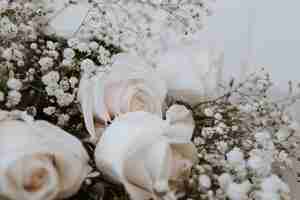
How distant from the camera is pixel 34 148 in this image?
0.50 metres

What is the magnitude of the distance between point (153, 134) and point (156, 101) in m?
0.11

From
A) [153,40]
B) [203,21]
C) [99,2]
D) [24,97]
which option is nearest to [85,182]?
[24,97]

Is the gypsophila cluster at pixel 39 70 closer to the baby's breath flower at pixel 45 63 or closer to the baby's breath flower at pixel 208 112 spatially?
the baby's breath flower at pixel 45 63

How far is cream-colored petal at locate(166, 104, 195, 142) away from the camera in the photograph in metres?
0.56

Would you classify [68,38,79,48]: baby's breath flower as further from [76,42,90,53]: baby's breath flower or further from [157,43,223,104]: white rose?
[157,43,223,104]: white rose

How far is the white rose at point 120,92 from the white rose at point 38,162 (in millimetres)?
61

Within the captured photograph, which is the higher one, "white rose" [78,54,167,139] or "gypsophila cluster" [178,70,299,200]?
"white rose" [78,54,167,139]

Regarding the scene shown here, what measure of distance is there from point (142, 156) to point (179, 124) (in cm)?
9

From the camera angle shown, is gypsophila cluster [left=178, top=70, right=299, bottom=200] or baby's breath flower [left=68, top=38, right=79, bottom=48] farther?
baby's breath flower [left=68, top=38, right=79, bottom=48]

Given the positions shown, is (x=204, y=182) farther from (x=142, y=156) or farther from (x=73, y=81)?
(x=73, y=81)

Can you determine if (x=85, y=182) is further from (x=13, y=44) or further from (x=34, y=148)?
(x=13, y=44)

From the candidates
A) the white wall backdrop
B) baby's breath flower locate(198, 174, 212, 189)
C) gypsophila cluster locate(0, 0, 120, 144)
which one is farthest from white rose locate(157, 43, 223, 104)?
the white wall backdrop

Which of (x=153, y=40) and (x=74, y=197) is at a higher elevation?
(x=153, y=40)

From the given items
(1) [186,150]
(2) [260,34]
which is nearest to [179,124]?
(1) [186,150]
